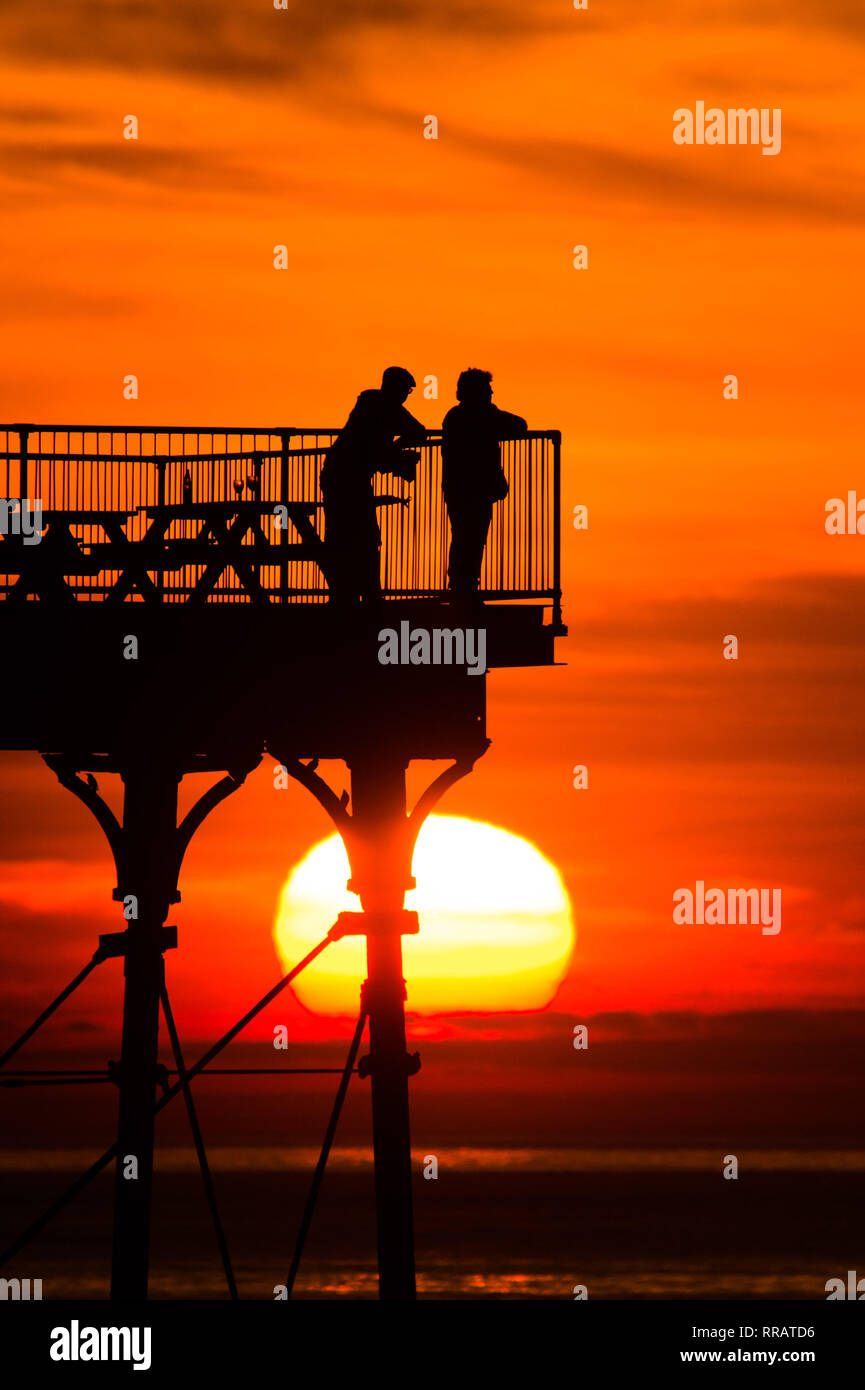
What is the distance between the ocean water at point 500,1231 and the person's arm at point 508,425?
70.0m

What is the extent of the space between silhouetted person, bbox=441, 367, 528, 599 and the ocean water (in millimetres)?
69786

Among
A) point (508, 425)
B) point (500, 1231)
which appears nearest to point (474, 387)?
point (508, 425)

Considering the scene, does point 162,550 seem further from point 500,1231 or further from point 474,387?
point 500,1231

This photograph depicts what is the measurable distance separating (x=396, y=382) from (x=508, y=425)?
3.83 ft

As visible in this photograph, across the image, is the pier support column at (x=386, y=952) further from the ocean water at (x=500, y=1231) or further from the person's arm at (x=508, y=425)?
the ocean water at (x=500, y=1231)

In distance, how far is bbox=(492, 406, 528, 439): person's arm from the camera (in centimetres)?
2366

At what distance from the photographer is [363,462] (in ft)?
76.7

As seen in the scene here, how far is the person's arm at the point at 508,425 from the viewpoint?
77.6 feet

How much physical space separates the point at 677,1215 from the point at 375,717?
112 meters

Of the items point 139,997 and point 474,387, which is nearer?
point 474,387

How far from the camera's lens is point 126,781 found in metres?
25.6

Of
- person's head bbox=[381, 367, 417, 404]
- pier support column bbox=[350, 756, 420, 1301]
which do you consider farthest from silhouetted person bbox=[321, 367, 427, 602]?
pier support column bbox=[350, 756, 420, 1301]
